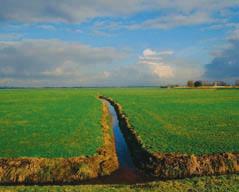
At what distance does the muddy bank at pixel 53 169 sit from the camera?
582 inches

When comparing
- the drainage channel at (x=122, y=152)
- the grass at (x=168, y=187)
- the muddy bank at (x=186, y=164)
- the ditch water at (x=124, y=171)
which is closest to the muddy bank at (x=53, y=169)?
the ditch water at (x=124, y=171)

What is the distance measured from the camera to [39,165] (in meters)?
15.6

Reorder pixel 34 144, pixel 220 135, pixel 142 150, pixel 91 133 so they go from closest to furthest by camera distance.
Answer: pixel 142 150, pixel 34 144, pixel 220 135, pixel 91 133

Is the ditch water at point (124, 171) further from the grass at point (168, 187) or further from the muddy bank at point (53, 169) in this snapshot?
the grass at point (168, 187)

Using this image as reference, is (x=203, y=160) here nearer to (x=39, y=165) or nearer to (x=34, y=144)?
(x=39, y=165)

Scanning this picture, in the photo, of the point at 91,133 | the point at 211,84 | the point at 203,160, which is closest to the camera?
the point at 203,160

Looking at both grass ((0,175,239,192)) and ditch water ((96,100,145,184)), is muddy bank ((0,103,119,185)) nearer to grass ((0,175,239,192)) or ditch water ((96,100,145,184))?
ditch water ((96,100,145,184))

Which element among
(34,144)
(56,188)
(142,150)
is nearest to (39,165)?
(56,188)

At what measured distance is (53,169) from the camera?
15.4 meters

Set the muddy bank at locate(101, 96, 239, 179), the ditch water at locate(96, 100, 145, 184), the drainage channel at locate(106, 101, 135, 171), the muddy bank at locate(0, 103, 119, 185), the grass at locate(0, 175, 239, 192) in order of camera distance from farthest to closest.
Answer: the drainage channel at locate(106, 101, 135, 171), the muddy bank at locate(101, 96, 239, 179), the ditch water at locate(96, 100, 145, 184), the muddy bank at locate(0, 103, 119, 185), the grass at locate(0, 175, 239, 192)

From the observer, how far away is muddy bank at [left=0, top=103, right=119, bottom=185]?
48.5ft

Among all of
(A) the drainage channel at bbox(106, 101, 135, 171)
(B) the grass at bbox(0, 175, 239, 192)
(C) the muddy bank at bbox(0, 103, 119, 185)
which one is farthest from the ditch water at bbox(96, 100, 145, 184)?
(B) the grass at bbox(0, 175, 239, 192)

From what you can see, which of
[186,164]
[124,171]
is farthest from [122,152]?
[186,164]

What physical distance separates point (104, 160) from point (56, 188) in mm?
4230
